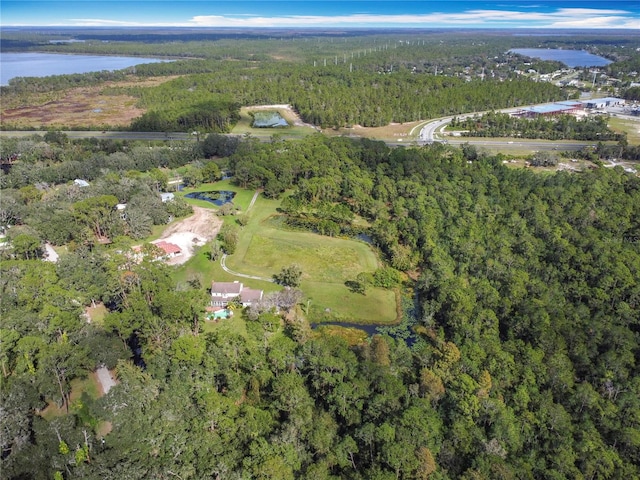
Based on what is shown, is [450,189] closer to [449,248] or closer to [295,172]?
[449,248]

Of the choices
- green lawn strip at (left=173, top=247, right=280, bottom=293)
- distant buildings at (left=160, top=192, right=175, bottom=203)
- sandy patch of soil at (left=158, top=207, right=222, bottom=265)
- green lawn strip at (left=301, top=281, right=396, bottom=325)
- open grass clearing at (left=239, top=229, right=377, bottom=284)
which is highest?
distant buildings at (left=160, top=192, right=175, bottom=203)

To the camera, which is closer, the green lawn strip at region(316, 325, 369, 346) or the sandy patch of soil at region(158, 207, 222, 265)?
the green lawn strip at region(316, 325, 369, 346)

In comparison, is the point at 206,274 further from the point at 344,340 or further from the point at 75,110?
the point at 75,110

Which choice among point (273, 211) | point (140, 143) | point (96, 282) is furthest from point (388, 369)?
point (140, 143)

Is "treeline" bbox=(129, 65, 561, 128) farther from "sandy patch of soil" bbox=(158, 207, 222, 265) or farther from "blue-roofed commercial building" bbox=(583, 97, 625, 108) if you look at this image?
"sandy patch of soil" bbox=(158, 207, 222, 265)

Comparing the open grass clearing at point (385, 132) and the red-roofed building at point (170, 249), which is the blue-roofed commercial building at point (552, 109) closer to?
the open grass clearing at point (385, 132)

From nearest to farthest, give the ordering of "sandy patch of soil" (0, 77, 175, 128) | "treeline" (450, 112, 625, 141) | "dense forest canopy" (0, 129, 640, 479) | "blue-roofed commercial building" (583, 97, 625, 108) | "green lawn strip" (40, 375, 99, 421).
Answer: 1. "dense forest canopy" (0, 129, 640, 479)
2. "green lawn strip" (40, 375, 99, 421)
3. "treeline" (450, 112, 625, 141)
4. "sandy patch of soil" (0, 77, 175, 128)
5. "blue-roofed commercial building" (583, 97, 625, 108)

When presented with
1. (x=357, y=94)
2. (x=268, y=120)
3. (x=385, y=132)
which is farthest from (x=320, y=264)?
(x=357, y=94)

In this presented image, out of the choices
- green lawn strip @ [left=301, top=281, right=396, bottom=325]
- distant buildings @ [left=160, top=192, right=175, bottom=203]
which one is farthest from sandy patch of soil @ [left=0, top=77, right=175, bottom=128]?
green lawn strip @ [left=301, top=281, right=396, bottom=325]
